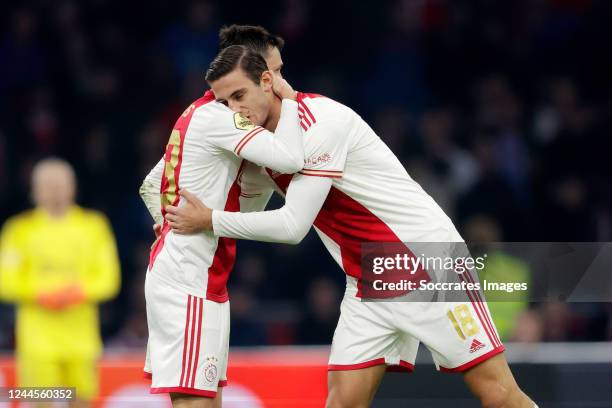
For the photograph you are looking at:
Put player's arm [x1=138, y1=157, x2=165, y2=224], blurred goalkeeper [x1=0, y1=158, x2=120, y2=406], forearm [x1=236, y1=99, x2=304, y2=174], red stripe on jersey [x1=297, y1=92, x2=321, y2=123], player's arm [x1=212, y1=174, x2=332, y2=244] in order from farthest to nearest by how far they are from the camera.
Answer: blurred goalkeeper [x1=0, y1=158, x2=120, y2=406] → player's arm [x1=138, y1=157, x2=165, y2=224] → red stripe on jersey [x1=297, y1=92, x2=321, y2=123] → player's arm [x1=212, y1=174, x2=332, y2=244] → forearm [x1=236, y1=99, x2=304, y2=174]

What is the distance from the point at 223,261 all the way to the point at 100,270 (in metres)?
2.61

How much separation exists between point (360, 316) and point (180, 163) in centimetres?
91

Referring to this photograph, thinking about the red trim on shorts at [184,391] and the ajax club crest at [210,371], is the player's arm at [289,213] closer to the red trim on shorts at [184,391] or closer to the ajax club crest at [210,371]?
the ajax club crest at [210,371]

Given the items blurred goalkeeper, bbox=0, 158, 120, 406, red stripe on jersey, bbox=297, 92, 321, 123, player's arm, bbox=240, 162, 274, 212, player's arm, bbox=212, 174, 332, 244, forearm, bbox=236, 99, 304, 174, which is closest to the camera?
forearm, bbox=236, 99, 304, 174

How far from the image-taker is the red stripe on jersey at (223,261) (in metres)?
4.32

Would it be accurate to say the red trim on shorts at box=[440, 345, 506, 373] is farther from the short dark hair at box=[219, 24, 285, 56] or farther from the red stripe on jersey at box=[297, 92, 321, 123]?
the short dark hair at box=[219, 24, 285, 56]

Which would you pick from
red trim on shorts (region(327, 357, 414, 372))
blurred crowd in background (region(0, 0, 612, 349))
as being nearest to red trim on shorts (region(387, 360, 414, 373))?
red trim on shorts (region(327, 357, 414, 372))

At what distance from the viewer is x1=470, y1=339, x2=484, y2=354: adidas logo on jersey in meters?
4.29

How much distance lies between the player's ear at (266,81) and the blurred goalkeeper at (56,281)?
278 centimetres

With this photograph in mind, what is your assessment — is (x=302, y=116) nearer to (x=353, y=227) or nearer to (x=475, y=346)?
(x=353, y=227)

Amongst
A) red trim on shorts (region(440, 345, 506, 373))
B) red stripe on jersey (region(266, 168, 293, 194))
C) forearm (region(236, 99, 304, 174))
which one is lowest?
red trim on shorts (region(440, 345, 506, 373))

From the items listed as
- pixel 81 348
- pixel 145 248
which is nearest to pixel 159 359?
pixel 81 348

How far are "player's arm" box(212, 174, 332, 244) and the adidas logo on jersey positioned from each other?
76 centimetres

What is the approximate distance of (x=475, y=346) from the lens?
14.1 feet
